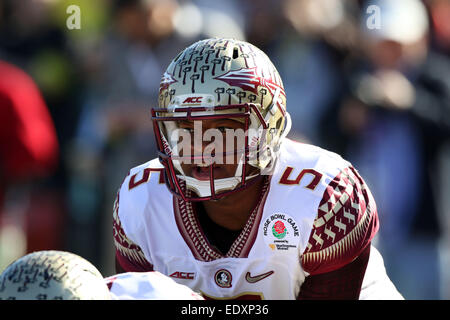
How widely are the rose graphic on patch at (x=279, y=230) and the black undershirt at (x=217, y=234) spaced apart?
24cm

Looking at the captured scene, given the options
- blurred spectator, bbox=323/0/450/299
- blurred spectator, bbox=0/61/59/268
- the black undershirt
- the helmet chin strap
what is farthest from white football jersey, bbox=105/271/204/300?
blurred spectator, bbox=323/0/450/299

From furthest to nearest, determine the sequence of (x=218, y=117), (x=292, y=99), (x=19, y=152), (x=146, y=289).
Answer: (x=292, y=99) → (x=19, y=152) → (x=218, y=117) → (x=146, y=289)

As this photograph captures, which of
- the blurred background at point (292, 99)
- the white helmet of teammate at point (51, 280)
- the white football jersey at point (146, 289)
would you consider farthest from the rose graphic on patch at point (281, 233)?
the blurred background at point (292, 99)

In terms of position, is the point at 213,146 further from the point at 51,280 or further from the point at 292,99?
the point at 292,99

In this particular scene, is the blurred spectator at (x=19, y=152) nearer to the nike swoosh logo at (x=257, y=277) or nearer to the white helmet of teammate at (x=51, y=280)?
the nike swoosh logo at (x=257, y=277)

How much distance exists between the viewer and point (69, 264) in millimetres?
2803

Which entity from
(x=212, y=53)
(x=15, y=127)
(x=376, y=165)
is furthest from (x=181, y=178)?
(x=376, y=165)

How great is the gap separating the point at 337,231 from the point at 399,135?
9.67 ft

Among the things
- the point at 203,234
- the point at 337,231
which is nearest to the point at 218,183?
the point at 203,234

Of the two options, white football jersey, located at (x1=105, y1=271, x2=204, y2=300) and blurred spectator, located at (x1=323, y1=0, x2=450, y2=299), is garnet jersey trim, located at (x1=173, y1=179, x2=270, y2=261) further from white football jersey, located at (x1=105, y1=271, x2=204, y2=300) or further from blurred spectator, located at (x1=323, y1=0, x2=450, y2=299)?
blurred spectator, located at (x1=323, y1=0, x2=450, y2=299)

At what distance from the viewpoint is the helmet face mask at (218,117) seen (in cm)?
385

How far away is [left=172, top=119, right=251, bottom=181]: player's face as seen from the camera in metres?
3.87

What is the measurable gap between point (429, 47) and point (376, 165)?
1008mm

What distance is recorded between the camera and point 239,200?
4.10 metres
